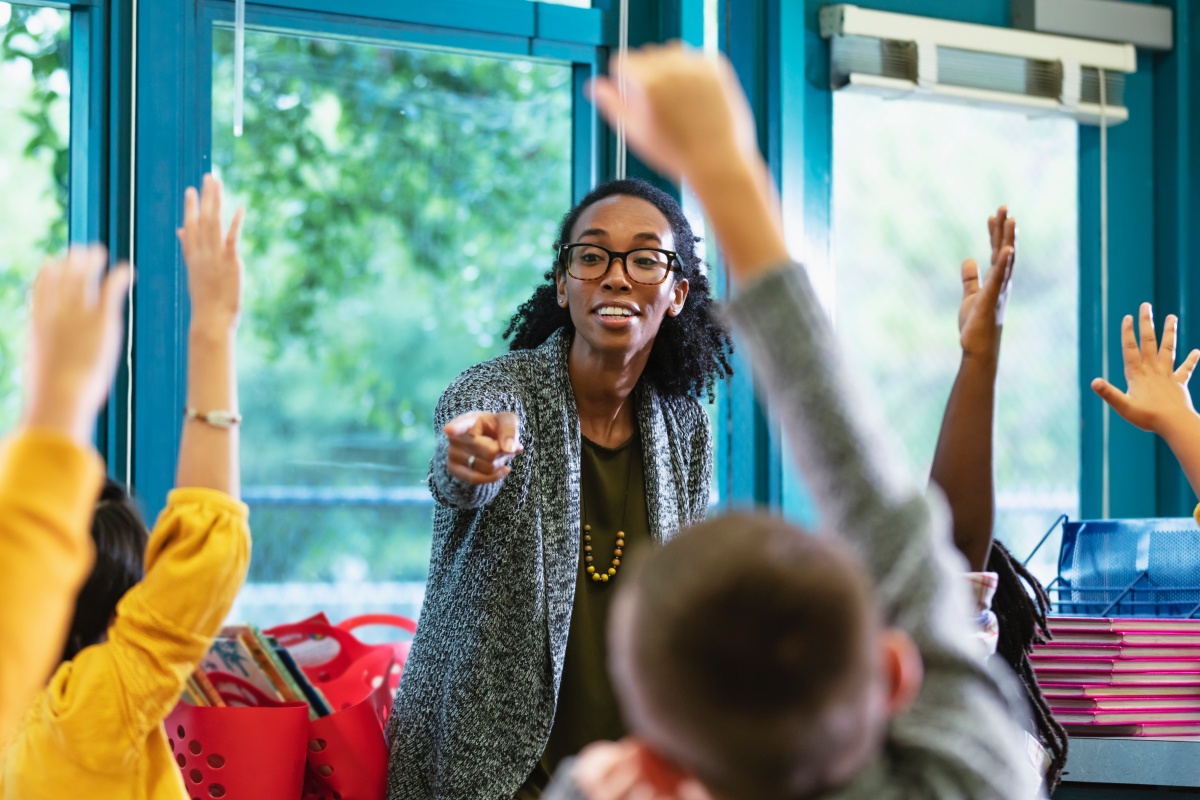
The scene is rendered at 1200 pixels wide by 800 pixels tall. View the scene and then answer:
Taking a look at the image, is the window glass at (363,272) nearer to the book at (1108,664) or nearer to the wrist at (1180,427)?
the book at (1108,664)

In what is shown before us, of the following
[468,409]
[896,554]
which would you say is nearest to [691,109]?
[896,554]

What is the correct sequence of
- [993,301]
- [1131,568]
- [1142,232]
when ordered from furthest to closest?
1. [1142,232]
2. [1131,568]
3. [993,301]

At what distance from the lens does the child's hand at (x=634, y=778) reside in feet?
2.83

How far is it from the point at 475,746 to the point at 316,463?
0.83m

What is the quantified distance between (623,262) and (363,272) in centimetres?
67

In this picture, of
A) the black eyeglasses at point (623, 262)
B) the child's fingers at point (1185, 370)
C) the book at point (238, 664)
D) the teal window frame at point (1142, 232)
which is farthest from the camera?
the teal window frame at point (1142, 232)

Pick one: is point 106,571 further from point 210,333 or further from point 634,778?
point 634,778

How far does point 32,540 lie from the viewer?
2.87ft

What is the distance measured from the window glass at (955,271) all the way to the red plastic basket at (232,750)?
159cm

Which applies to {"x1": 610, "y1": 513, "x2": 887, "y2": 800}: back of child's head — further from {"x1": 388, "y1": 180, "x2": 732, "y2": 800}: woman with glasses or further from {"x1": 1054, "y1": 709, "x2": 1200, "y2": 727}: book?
{"x1": 1054, "y1": 709, "x2": 1200, "y2": 727}: book

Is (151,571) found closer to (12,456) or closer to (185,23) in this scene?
(12,456)

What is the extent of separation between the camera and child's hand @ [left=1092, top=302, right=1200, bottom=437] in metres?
1.89

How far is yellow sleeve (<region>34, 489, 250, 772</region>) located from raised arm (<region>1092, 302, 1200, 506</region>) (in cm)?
120

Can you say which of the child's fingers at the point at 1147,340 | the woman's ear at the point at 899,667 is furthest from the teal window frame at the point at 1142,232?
the woman's ear at the point at 899,667
